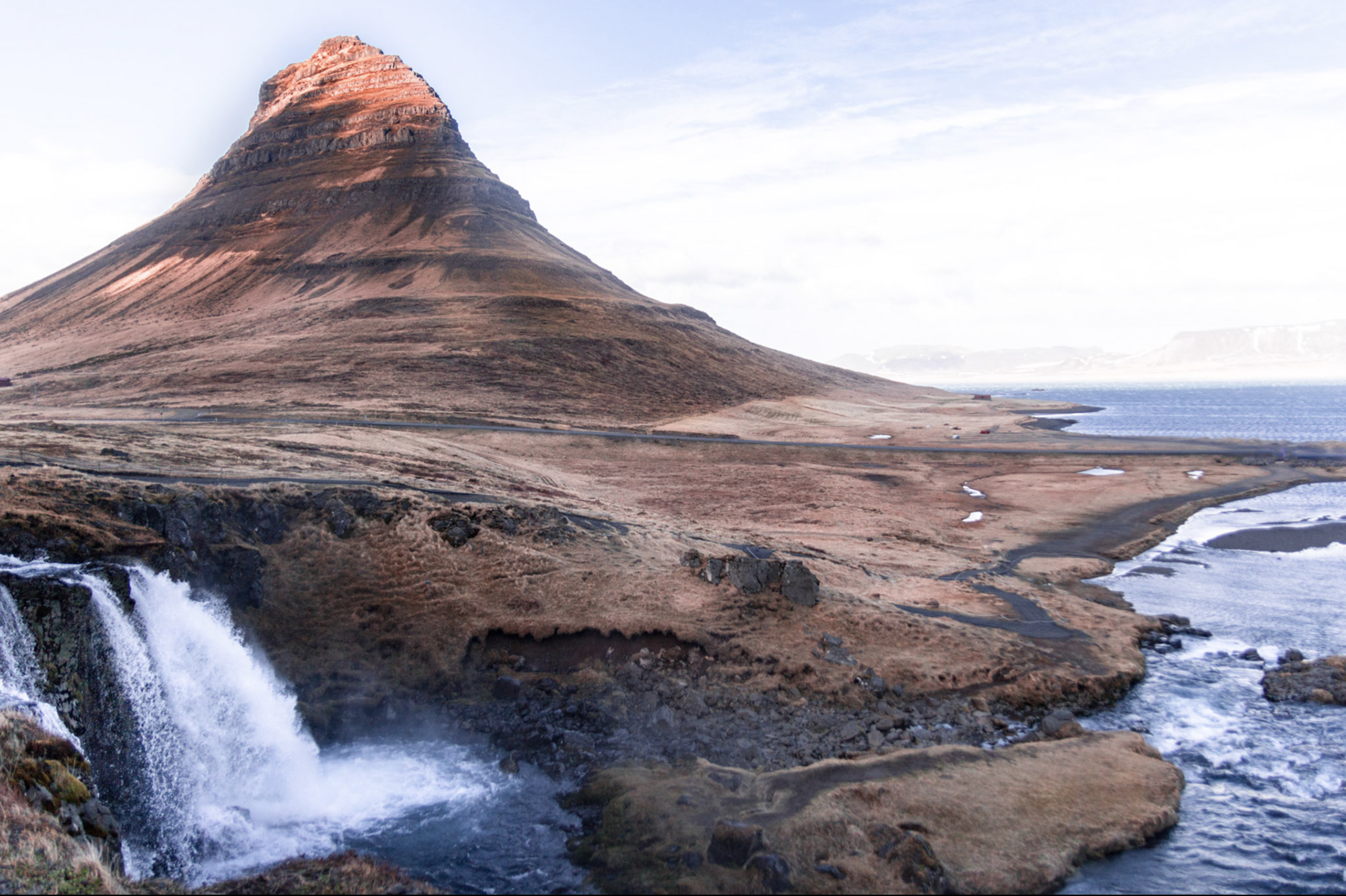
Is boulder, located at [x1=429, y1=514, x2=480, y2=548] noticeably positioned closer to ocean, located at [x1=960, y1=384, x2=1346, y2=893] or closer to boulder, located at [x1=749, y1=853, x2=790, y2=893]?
boulder, located at [x1=749, y1=853, x2=790, y2=893]

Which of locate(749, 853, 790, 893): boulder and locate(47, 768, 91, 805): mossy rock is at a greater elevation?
locate(47, 768, 91, 805): mossy rock

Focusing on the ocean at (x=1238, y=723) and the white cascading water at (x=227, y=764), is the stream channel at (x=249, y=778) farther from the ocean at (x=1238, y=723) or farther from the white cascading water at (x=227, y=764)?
the ocean at (x=1238, y=723)

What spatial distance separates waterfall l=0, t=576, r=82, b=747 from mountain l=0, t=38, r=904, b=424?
2260 inches

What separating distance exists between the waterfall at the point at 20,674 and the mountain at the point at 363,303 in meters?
57.4

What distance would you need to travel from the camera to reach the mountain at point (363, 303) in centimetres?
8900

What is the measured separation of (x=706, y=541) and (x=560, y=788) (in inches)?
672

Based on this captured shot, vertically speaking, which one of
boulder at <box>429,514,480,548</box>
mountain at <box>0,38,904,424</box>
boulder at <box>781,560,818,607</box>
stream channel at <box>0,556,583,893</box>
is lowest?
stream channel at <box>0,556,583,893</box>

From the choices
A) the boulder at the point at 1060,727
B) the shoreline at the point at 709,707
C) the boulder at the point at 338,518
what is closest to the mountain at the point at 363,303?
the boulder at the point at 338,518

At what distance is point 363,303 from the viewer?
112750mm

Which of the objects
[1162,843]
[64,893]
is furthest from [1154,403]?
[64,893]

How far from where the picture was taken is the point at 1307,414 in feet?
481

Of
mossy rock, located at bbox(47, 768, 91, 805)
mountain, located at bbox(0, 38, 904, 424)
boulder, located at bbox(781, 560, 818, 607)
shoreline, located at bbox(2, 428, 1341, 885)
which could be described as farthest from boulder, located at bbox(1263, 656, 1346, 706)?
mountain, located at bbox(0, 38, 904, 424)

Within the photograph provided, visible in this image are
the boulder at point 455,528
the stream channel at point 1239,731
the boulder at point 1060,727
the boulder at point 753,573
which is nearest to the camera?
the stream channel at point 1239,731

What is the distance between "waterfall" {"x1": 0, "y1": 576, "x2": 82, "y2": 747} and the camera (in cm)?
1588
